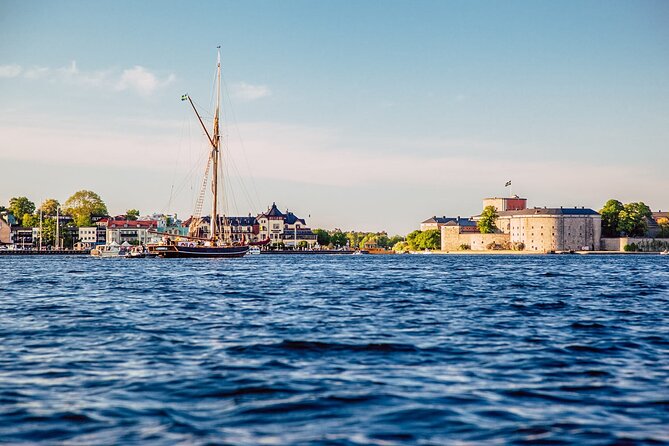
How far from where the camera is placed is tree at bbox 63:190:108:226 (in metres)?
188

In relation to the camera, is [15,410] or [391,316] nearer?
[15,410]

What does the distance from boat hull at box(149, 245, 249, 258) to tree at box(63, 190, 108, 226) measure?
9740 centimetres

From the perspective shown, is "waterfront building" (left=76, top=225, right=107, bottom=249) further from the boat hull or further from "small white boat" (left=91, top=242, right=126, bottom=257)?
the boat hull

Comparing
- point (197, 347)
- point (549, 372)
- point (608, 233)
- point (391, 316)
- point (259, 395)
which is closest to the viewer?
point (259, 395)

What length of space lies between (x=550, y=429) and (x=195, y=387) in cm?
424

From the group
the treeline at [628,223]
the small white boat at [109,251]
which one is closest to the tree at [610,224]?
the treeline at [628,223]

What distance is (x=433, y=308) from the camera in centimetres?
2188

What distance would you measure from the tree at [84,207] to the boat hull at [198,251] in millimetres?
97400

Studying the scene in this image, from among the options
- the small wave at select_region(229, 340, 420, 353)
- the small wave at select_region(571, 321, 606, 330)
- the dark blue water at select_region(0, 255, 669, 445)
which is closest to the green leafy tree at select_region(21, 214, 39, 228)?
the dark blue water at select_region(0, 255, 669, 445)

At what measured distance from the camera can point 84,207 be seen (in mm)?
192375

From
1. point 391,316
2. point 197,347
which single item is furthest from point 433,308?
point 197,347

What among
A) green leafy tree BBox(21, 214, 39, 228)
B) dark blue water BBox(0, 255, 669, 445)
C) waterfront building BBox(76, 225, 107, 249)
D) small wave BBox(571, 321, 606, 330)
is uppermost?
green leafy tree BBox(21, 214, 39, 228)

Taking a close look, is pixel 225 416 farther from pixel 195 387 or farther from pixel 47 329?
pixel 47 329

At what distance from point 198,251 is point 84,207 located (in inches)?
4340
